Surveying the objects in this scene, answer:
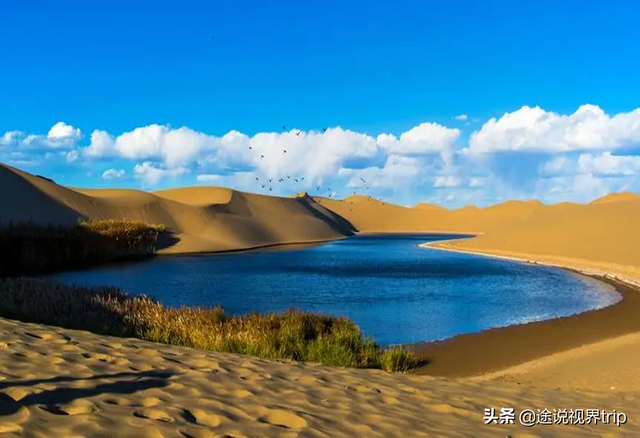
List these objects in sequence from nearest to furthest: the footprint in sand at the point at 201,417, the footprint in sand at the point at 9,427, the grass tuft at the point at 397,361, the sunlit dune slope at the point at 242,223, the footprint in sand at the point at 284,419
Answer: the footprint in sand at the point at 9,427 → the footprint in sand at the point at 201,417 → the footprint in sand at the point at 284,419 → the grass tuft at the point at 397,361 → the sunlit dune slope at the point at 242,223

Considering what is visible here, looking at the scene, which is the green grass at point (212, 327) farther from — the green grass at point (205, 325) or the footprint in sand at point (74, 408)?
the footprint in sand at point (74, 408)

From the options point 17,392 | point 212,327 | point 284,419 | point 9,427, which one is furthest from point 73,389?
point 212,327

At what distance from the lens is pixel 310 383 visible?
763 centimetres

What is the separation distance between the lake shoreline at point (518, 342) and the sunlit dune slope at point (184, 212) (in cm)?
4092

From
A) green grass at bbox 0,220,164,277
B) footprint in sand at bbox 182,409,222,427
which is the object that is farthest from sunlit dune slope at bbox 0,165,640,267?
footprint in sand at bbox 182,409,222,427

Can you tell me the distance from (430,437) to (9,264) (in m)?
39.6

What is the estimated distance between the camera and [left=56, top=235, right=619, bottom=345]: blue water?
21.3m

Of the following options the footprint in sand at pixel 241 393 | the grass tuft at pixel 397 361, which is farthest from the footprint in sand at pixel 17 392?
the grass tuft at pixel 397 361

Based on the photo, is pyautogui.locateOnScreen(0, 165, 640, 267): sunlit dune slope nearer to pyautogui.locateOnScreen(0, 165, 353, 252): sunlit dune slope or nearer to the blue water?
pyautogui.locateOnScreen(0, 165, 353, 252): sunlit dune slope

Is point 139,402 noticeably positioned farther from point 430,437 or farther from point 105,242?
point 105,242

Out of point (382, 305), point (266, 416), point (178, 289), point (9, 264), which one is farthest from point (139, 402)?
point (9, 264)

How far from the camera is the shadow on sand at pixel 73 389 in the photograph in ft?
16.5

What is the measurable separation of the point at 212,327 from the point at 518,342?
886cm

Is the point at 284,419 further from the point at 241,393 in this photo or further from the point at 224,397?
the point at 241,393
